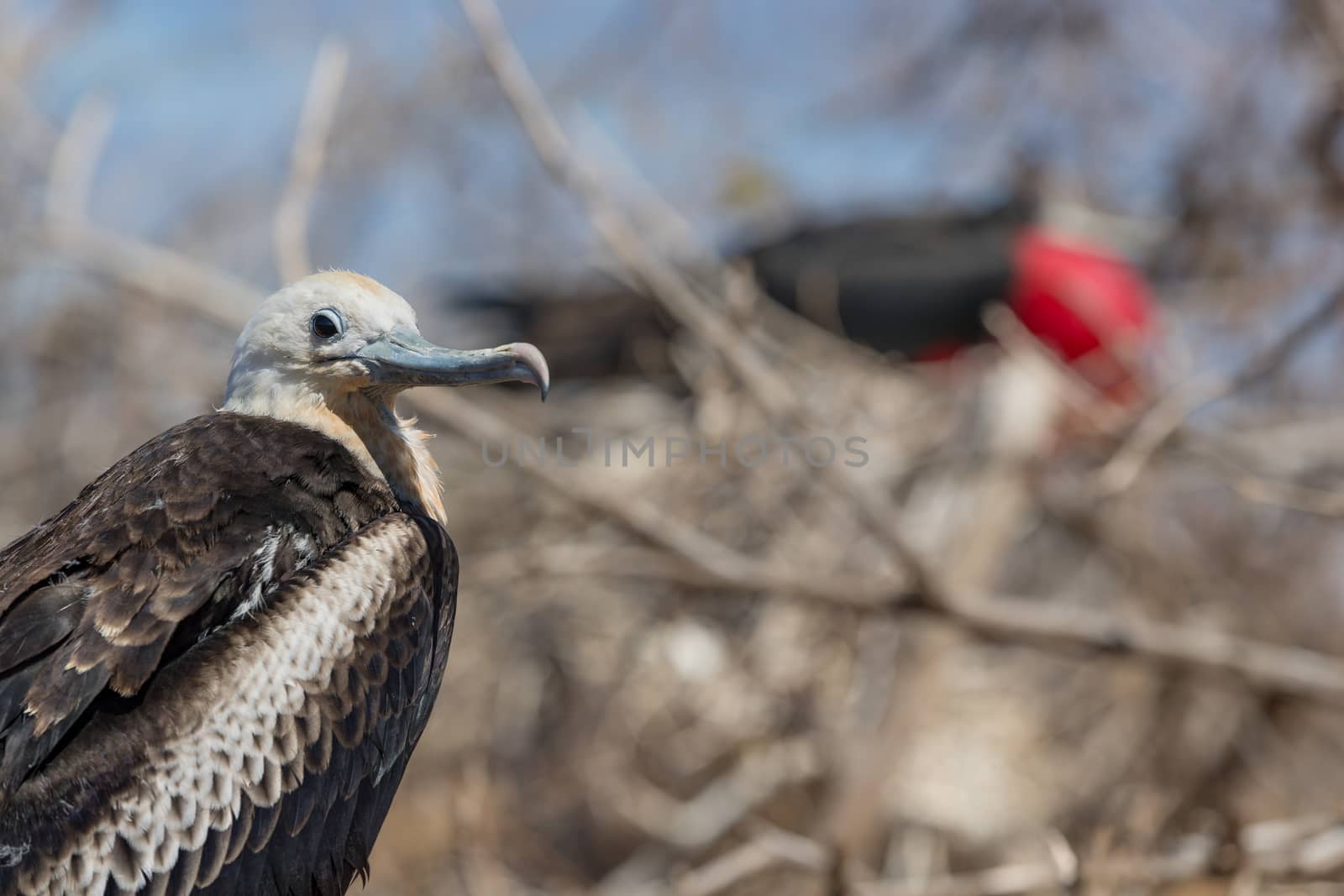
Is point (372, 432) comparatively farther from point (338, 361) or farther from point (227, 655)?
point (227, 655)

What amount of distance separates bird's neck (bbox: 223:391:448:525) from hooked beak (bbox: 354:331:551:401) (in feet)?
0.32

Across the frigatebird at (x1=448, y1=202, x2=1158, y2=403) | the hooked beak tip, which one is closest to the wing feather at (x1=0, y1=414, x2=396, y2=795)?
the hooked beak tip

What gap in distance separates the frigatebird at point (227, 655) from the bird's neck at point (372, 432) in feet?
0.16

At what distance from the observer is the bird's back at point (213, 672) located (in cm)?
178

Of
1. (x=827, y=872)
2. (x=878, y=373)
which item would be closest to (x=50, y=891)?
(x=827, y=872)

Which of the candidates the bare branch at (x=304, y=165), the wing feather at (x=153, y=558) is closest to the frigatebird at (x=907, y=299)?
the bare branch at (x=304, y=165)

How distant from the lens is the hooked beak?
200 cm

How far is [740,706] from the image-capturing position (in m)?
4.48

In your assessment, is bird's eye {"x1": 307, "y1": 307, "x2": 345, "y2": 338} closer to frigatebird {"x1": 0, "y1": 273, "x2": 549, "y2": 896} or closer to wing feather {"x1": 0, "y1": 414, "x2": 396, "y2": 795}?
frigatebird {"x1": 0, "y1": 273, "x2": 549, "y2": 896}

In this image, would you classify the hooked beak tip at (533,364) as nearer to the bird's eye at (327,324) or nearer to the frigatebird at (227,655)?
the frigatebird at (227,655)

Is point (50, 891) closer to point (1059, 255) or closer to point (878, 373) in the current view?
point (878, 373)

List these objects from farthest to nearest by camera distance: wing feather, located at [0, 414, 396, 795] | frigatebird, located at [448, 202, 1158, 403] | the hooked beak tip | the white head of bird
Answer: frigatebird, located at [448, 202, 1158, 403] → the white head of bird → the hooked beak tip → wing feather, located at [0, 414, 396, 795]

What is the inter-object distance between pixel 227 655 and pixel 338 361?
0.51 m

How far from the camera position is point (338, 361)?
2.18m
